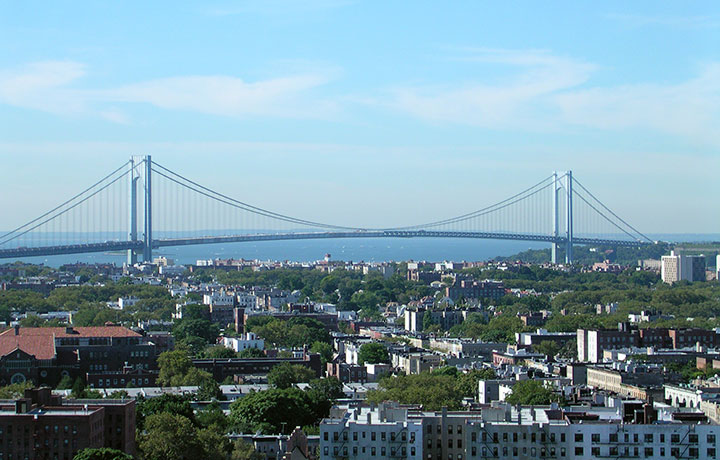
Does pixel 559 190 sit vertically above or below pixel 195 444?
above

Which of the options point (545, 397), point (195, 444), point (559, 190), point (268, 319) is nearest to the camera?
point (195, 444)

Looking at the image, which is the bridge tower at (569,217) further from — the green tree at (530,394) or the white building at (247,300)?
the green tree at (530,394)

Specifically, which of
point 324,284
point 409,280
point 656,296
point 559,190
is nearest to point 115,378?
point 656,296

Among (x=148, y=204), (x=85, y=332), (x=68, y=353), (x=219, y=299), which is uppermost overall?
(x=148, y=204)

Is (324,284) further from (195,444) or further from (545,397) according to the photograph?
(195,444)

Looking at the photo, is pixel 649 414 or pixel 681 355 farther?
pixel 681 355

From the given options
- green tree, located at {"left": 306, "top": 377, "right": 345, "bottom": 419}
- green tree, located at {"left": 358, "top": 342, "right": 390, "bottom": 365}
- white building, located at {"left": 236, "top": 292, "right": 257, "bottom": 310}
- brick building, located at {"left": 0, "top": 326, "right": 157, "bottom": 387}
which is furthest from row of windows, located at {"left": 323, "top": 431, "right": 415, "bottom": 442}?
white building, located at {"left": 236, "top": 292, "right": 257, "bottom": 310}

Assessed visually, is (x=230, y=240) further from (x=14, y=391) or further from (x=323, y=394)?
(x=323, y=394)

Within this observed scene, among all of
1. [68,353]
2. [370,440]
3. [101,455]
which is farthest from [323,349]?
[101,455]
